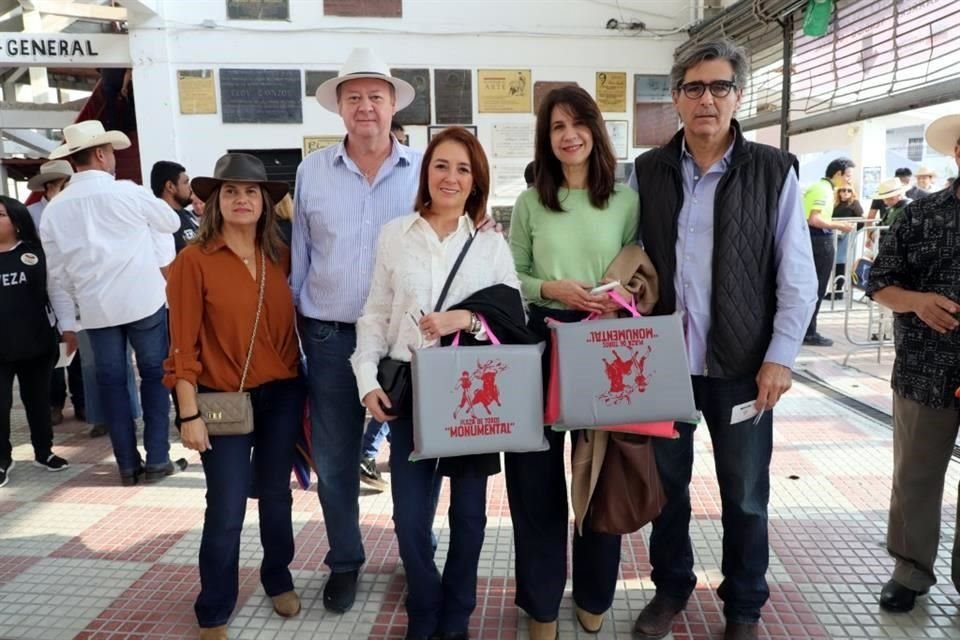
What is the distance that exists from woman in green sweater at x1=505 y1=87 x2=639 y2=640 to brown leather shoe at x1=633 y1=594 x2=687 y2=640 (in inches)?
5.3

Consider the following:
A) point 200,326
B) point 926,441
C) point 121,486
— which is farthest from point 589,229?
point 121,486

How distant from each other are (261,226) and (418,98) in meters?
4.47

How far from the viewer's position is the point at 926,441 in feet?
7.22

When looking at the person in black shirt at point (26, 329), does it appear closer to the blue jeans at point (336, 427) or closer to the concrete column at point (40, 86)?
Answer: the blue jeans at point (336, 427)

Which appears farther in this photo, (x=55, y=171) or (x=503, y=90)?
(x=503, y=90)

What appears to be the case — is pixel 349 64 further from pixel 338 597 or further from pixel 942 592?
pixel 942 592

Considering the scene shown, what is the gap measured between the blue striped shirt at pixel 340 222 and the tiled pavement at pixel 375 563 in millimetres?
1056

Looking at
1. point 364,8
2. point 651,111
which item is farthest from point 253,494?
point 651,111

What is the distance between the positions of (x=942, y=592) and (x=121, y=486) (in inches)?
144

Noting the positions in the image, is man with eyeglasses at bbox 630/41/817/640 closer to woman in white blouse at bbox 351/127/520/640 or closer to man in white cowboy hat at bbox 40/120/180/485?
woman in white blouse at bbox 351/127/520/640

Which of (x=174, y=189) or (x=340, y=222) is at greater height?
(x=174, y=189)

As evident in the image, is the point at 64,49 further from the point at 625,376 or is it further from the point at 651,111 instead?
the point at 625,376

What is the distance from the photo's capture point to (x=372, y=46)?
6113 mm

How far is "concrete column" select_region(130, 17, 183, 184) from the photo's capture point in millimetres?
5895
